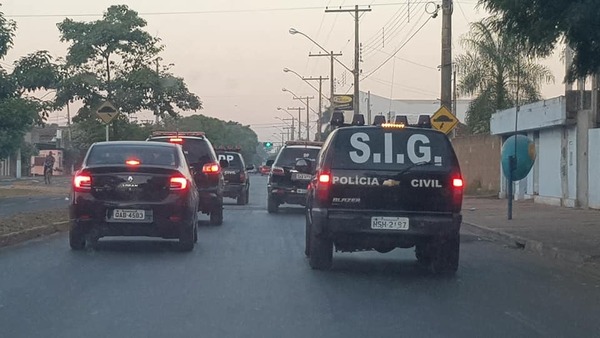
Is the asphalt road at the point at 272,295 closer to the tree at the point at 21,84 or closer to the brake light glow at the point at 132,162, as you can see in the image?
the brake light glow at the point at 132,162

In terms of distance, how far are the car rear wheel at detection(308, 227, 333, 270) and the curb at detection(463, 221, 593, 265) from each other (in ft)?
Answer: 13.9

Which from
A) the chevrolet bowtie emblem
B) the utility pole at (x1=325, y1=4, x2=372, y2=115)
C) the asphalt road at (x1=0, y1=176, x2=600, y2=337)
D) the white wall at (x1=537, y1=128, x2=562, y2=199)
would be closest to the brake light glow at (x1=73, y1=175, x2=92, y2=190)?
the asphalt road at (x1=0, y1=176, x2=600, y2=337)

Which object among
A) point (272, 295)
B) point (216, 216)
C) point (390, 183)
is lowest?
point (272, 295)

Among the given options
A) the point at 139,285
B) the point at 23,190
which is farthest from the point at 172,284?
the point at 23,190

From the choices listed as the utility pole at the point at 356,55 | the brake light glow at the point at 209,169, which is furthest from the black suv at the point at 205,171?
the utility pole at the point at 356,55

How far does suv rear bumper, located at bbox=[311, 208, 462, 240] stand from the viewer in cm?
1258

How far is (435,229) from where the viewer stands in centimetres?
1256

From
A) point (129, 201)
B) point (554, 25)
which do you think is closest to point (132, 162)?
point (129, 201)

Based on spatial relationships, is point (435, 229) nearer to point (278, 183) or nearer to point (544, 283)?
point (544, 283)

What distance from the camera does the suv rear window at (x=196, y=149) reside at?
2105 cm

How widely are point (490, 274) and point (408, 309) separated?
366cm

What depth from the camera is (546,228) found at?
20359 mm

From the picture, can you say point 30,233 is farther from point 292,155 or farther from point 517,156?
point 517,156

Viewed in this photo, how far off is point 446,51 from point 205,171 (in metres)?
8.54
